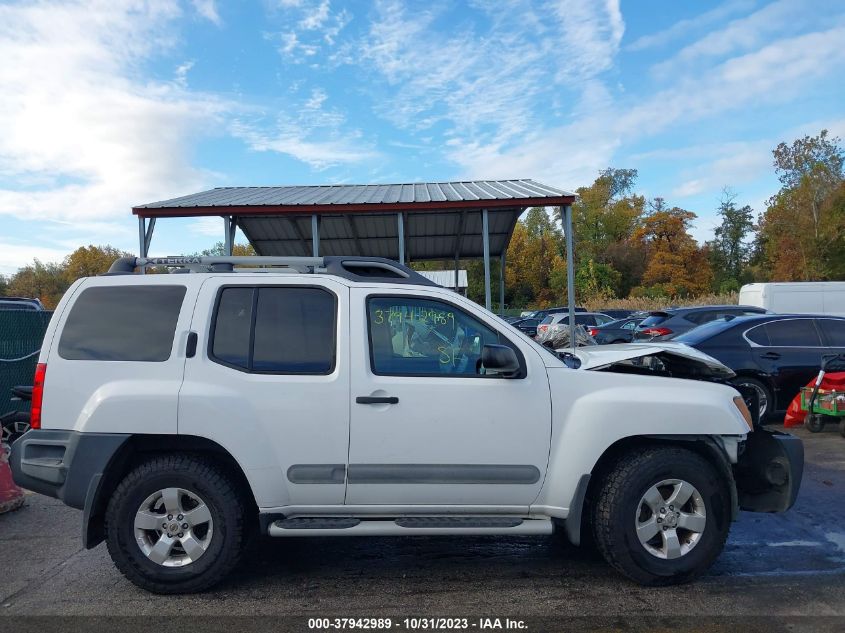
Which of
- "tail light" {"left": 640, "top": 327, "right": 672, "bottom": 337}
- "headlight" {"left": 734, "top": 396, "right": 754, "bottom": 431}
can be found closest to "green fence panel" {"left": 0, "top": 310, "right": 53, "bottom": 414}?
"headlight" {"left": 734, "top": 396, "right": 754, "bottom": 431}

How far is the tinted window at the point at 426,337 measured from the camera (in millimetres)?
3910

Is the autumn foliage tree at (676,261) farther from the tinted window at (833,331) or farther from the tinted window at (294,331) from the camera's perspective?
the tinted window at (294,331)

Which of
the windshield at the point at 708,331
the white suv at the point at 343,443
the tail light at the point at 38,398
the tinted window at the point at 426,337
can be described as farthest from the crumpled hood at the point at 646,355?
the windshield at the point at 708,331

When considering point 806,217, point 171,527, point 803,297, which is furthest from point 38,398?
point 806,217

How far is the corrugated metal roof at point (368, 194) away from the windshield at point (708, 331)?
319 centimetres

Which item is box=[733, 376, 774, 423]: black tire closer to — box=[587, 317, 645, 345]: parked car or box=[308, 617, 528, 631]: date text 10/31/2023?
box=[308, 617, 528, 631]: date text 10/31/2023

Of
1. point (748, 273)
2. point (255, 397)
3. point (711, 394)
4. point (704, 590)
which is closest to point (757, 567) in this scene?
point (704, 590)

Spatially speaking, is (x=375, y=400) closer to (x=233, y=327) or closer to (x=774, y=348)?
(x=233, y=327)

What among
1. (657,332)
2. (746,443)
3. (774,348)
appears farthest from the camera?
(657,332)

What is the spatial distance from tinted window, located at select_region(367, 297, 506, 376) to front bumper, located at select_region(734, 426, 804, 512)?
79.9 inches

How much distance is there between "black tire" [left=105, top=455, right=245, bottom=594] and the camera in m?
3.71

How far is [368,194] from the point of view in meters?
12.6

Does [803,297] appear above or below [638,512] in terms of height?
above

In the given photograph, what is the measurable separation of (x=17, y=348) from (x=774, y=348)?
1136 centimetres
